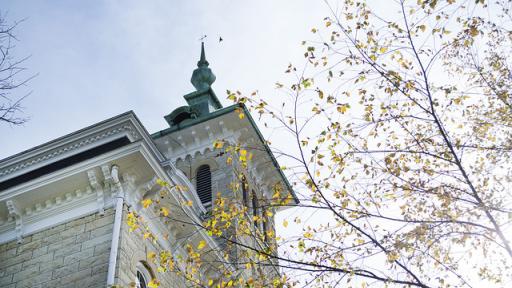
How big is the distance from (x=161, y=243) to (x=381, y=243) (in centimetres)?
584

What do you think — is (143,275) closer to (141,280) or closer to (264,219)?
(141,280)

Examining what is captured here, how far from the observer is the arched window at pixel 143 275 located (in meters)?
11.3

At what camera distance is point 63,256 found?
10.7 meters

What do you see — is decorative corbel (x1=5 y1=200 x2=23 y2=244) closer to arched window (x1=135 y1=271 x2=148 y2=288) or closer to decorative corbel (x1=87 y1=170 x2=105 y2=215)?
decorative corbel (x1=87 y1=170 x2=105 y2=215)

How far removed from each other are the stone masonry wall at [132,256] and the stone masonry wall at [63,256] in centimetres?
25

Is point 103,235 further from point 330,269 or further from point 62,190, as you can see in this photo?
point 330,269

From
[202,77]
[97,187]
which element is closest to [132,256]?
[97,187]

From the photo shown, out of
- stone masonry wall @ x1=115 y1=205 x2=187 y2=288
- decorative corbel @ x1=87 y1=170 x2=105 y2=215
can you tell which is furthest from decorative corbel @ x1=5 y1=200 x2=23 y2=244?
stone masonry wall @ x1=115 y1=205 x2=187 y2=288

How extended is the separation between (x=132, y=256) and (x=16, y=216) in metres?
2.68

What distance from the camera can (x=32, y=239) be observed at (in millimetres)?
11359

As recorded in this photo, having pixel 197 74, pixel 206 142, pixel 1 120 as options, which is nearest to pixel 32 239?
pixel 1 120

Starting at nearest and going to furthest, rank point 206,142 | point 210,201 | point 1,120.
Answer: point 1,120 < point 210,201 < point 206,142

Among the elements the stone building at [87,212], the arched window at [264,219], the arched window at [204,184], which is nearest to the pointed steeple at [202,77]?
the arched window at [204,184]

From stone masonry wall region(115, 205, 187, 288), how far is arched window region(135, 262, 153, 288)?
0.08 meters
